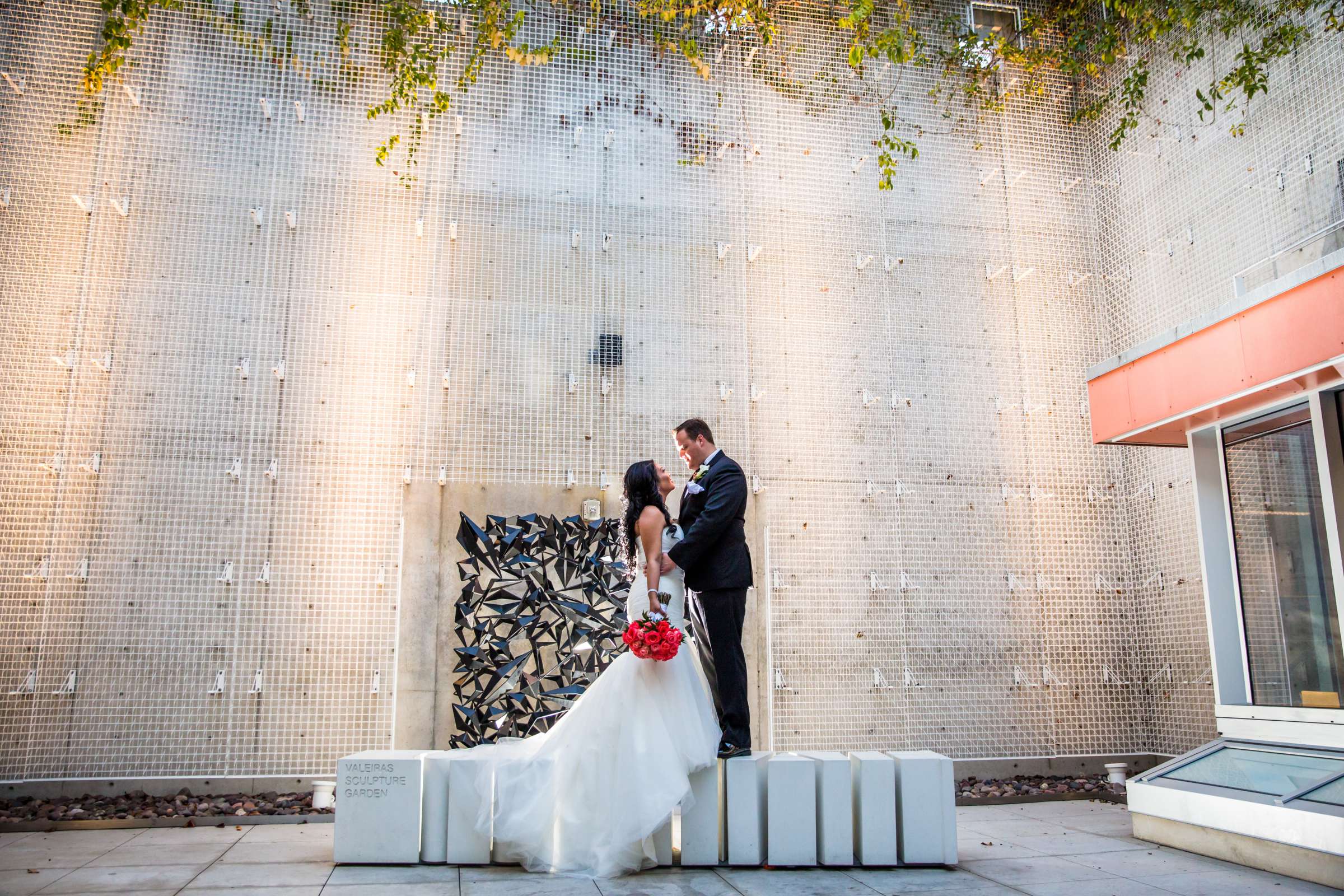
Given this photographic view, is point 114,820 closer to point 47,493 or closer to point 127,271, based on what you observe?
point 47,493

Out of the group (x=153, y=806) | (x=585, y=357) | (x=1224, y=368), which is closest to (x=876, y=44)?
(x=585, y=357)

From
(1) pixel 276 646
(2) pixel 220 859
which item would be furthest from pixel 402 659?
(2) pixel 220 859

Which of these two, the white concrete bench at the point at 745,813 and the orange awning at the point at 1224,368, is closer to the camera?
the white concrete bench at the point at 745,813

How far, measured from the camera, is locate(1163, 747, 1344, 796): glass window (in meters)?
4.37

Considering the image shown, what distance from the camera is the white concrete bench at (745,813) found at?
4051 millimetres

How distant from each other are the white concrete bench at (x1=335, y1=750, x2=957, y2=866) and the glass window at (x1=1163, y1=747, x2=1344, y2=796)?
1528 mm

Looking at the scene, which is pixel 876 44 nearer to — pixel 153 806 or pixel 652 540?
pixel 652 540

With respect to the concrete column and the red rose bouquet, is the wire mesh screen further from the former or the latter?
the red rose bouquet

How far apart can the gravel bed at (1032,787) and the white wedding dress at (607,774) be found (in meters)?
3.30

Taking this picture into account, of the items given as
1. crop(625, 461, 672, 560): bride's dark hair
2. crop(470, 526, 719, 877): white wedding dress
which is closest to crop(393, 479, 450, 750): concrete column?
crop(470, 526, 719, 877): white wedding dress

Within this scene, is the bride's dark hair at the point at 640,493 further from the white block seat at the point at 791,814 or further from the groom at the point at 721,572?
the white block seat at the point at 791,814

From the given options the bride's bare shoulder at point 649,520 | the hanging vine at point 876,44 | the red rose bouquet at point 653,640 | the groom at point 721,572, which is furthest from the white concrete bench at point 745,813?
the hanging vine at point 876,44

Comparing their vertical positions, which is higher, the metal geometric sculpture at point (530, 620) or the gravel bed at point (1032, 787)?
the metal geometric sculpture at point (530, 620)

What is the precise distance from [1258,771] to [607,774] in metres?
3.20
